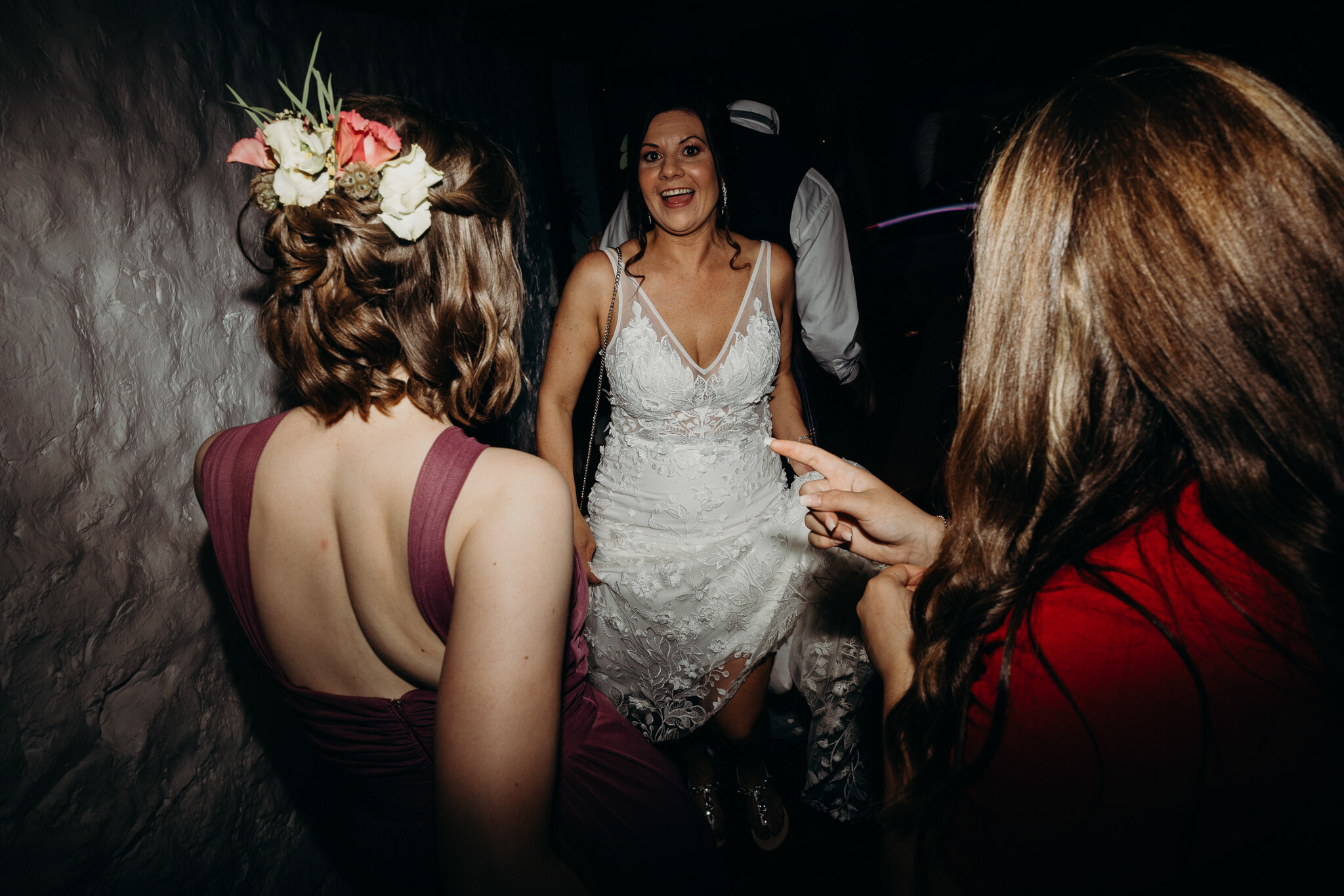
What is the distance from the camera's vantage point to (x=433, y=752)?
906 mm

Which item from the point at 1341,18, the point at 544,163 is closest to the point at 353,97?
the point at 544,163

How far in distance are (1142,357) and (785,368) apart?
167 centimetres

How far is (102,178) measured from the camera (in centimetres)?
114

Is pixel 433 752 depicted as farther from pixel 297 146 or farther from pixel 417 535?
pixel 297 146

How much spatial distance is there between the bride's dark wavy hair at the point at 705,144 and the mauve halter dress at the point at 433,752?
138cm

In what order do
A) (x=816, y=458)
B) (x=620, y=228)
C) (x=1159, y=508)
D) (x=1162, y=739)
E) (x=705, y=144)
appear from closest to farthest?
(x=1162, y=739), (x=1159, y=508), (x=816, y=458), (x=705, y=144), (x=620, y=228)

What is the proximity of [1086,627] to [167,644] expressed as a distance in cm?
168

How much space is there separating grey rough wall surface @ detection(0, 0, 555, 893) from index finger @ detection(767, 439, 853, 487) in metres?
1.27

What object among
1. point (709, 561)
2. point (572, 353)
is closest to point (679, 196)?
point (572, 353)

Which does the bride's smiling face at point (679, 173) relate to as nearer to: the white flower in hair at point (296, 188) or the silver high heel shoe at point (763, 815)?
the white flower in hair at point (296, 188)

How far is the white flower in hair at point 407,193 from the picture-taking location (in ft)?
2.84

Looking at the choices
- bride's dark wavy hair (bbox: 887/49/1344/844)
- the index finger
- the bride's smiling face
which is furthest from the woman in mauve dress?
the bride's smiling face

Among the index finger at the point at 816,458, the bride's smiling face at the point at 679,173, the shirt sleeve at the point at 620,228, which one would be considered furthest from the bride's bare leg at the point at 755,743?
the shirt sleeve at the point at 620,228

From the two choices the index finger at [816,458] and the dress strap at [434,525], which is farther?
the index finger at [816,458]
